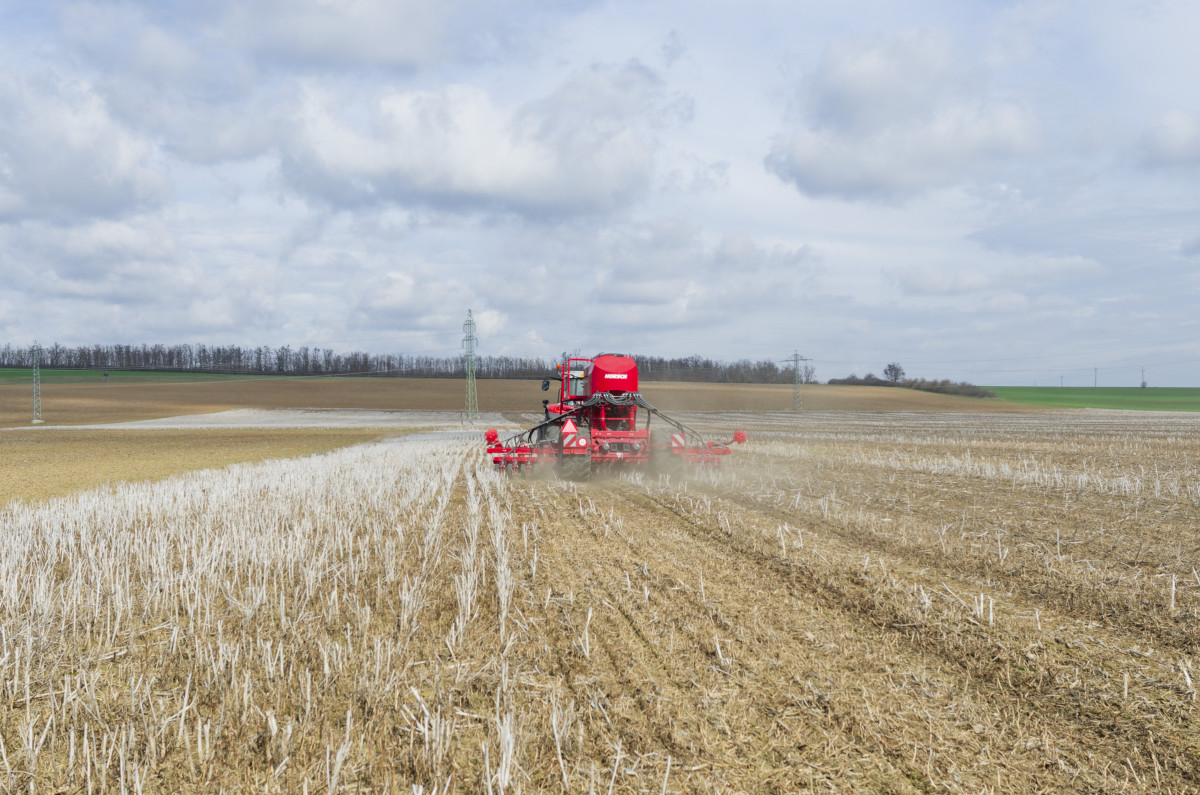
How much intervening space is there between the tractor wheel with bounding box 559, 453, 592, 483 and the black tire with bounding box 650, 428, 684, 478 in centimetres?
155

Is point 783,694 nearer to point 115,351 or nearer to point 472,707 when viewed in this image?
point 472,707

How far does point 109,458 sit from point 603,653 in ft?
79.3

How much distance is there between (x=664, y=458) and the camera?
16.7 meters

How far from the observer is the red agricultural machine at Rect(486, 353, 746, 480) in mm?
15468

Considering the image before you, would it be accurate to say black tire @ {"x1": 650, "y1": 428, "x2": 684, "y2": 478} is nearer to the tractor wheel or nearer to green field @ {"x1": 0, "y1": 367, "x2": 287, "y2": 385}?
the tractor wheel

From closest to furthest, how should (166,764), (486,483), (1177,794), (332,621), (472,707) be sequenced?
(1177,794)
(166,764)
(472,707)
(332,621)
(486,483)

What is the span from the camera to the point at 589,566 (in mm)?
7461

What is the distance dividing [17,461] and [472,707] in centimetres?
2491

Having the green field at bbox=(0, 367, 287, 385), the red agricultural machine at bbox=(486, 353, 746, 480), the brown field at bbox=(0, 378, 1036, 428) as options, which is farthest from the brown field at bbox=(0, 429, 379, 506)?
the green field at bbox=(0, 367, 287, 385)

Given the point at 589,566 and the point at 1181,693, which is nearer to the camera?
the point at 1181,693

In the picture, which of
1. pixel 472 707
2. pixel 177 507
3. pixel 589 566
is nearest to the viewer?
pixel 472 707

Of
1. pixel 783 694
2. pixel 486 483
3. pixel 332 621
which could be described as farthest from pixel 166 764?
pixel 486 483

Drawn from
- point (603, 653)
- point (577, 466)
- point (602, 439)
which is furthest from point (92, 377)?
point (603, 653)

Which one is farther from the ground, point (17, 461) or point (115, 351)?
point (115, 351)
